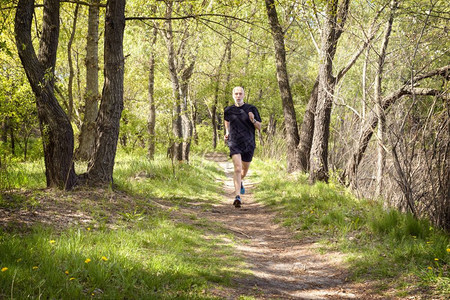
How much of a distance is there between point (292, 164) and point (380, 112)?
5.95 m

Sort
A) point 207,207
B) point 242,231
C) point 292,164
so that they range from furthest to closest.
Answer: point 292,164 → point 207,207 → point 242,231

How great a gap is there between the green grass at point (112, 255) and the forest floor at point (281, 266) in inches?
8.6

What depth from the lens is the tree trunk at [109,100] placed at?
21.1 ft

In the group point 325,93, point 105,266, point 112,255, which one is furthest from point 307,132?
point 105,266

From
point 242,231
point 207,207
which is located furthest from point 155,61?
point 242,231

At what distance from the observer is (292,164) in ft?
37.6

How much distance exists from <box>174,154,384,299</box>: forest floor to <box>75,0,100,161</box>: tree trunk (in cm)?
512

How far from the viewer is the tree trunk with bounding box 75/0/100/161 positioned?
A: 10.0 metres

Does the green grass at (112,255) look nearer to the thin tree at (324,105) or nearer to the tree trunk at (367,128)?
the tree trunk at (367,128)

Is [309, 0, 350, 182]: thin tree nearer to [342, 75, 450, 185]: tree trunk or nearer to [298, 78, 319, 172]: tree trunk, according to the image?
[342, 75, 450, 185]: tree trunk

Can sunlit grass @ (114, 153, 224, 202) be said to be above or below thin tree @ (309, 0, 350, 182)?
below

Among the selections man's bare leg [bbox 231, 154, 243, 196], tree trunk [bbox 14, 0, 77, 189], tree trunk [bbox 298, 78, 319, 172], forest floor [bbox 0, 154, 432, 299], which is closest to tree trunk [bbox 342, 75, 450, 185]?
forest floor [bbox 0, 154, 432, 299]

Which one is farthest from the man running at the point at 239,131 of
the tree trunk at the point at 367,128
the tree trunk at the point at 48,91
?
the tree trunk at the point at 48,91

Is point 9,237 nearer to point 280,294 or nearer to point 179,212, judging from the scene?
point 280,294
